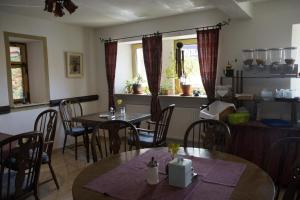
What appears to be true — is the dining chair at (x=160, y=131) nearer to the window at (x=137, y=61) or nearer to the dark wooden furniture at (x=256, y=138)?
the dark wooden furniture at (x=256, y=138)

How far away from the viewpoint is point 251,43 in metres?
3.43

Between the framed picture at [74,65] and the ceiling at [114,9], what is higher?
the ceiling at [114,9]

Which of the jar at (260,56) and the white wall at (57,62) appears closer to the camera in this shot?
the jar at (260,56)

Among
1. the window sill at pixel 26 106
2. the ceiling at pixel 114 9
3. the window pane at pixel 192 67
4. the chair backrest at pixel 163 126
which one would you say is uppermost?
the ceiling at pixel 114 9

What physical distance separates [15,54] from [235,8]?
138 inches

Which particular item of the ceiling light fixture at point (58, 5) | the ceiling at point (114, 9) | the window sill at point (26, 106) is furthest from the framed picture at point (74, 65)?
the ceiling light fixture at point (58, 5)

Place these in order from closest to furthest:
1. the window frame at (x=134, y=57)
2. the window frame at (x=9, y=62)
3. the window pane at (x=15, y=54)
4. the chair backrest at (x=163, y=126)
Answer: the chair backrest at (x=163, y=126)
the window frame at (x=9, y=62)
the window pane at (x=15, y=54)
the window frame at (x=134, y=57)

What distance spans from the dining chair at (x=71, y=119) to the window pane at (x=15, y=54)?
1.02 metres

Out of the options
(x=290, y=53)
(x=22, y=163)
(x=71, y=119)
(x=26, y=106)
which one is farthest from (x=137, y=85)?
(x=22, y=163)

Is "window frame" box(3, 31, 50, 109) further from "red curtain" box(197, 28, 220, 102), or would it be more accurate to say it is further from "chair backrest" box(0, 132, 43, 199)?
"red curtain" box(197, 28, 220, 102)

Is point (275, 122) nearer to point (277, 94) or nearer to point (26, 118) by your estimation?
point (277, 94)

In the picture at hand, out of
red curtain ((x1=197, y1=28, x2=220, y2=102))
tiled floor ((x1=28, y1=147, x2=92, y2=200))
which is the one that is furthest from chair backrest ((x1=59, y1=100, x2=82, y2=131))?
red curtain ((x1=197, y1=28, x2=220, y2=102))

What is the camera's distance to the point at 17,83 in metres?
4.18

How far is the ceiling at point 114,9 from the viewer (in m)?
3.23
